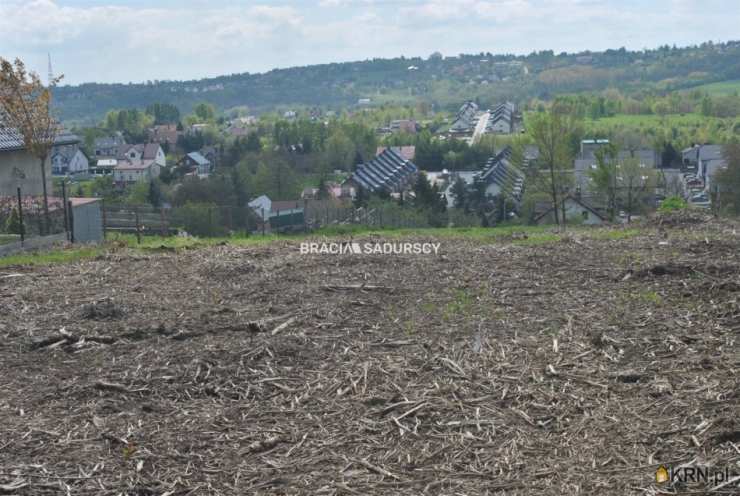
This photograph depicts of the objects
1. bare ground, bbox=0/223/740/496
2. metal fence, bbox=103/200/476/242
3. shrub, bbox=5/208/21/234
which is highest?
shrub, bbox=5/208/21/234

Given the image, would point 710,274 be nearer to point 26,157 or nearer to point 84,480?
point 84,480

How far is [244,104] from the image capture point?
144500mm

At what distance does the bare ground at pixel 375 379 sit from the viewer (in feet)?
16.0

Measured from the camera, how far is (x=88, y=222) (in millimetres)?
16344

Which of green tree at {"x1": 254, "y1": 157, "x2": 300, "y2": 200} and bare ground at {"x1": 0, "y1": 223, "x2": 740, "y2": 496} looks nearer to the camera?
bare ground at {"x1": 0, "y1": 223, "x2": 740, "y2": 496}

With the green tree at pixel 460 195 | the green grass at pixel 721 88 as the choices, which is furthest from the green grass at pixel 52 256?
the green grass at pixel 721 88

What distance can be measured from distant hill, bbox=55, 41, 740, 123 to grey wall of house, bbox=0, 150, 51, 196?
308ft

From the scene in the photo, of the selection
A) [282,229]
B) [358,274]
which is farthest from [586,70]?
[358,274]

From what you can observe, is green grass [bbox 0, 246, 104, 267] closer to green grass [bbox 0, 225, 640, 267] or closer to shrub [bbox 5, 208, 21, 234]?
green grass [bbox 0, 225, 640, 267]

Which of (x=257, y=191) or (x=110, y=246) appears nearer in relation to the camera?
(x=110, y=246)

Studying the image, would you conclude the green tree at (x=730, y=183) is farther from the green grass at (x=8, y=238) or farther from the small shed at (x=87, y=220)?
the green grass at (x=8, y=238)

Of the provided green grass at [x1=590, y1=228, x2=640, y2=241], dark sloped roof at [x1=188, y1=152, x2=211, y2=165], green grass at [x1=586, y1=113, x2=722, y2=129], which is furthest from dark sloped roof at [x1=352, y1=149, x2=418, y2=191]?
green grass at [x1=590, y1=228, x2=640, y2=241]

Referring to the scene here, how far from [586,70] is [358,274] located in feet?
464

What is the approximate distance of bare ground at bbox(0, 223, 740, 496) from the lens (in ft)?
16.0
